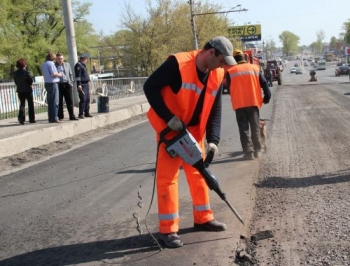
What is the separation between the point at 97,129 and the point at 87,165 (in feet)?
17.9

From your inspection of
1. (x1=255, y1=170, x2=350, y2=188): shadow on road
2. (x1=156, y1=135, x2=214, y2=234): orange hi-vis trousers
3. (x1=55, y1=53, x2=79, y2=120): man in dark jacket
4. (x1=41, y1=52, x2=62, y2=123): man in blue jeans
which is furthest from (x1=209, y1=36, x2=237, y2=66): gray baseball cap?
(x1=55, y1=53, x2=79, y2=120): man in dark jacket

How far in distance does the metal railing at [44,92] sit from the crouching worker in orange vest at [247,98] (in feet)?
29.8

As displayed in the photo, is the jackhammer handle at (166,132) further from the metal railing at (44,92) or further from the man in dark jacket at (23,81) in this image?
the metal railing at (44,92)

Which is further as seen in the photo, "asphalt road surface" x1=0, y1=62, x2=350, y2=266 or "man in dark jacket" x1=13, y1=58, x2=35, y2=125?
"man in dark jacket" x1=13, y1=58, x2=35, y2=125

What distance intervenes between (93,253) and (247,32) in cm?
7543

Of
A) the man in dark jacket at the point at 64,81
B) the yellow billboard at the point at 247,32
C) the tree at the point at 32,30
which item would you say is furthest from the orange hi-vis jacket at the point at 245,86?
the yellow billboard at the point at 247,32

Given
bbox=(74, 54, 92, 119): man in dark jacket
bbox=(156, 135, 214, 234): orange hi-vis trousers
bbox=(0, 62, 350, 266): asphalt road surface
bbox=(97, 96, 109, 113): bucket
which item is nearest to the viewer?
bbox=(0, 62, 350, 266): asphalt road surface

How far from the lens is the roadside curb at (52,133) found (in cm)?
935

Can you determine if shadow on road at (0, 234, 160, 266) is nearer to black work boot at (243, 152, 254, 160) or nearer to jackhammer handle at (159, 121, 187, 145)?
jackhammer handle at (159, 121, 187, 145)

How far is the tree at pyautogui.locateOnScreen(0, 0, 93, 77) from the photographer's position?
40062 millimetres

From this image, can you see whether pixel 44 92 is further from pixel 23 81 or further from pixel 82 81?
pixel 23 81

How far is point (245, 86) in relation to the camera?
8.05 m

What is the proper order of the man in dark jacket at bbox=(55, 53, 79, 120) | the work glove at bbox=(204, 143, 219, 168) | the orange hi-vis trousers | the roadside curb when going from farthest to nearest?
the man in dark jacket at bbox=(55, 53, 79, 120), the roadside curb, the work glove at bbox=(204, 143, 219, 168), the orange hi-vis trousers

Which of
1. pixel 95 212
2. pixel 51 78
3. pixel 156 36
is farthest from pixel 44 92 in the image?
pixel 156 36
